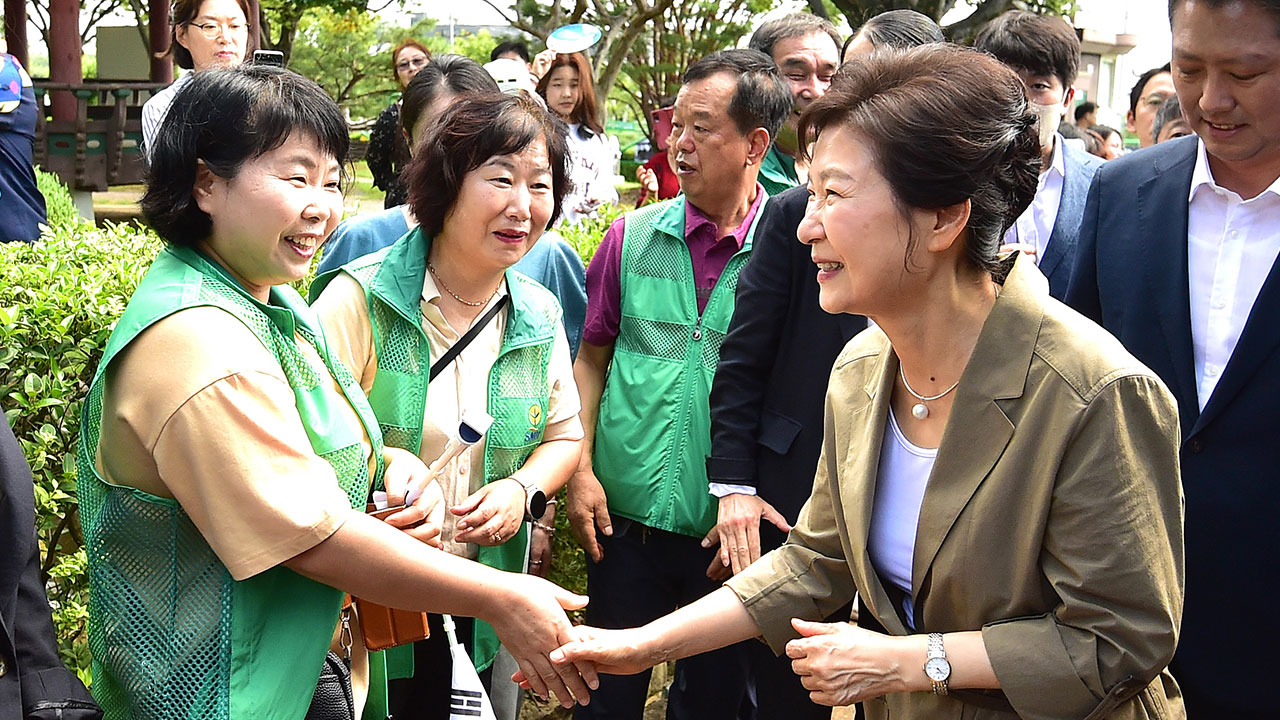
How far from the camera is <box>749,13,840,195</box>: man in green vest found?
438 centimetres

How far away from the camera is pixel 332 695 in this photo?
2.45m

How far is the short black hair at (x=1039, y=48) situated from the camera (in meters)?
3.94

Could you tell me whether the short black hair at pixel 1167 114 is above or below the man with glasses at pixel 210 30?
below

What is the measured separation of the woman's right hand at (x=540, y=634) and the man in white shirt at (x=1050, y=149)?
1.89 meters

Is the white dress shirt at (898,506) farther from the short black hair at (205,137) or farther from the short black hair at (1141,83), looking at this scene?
the short black hair at (1141,83)

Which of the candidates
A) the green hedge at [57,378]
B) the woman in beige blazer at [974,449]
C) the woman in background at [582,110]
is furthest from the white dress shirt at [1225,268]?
the woman in background at [582,110]

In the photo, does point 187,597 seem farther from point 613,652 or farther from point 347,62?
point 347,62

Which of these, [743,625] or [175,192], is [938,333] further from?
[175,192]

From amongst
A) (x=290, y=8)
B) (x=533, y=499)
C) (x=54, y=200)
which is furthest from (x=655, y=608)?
(x=290, y=8)

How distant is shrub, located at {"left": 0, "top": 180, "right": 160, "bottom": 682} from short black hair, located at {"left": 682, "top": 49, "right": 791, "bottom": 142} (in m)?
1.90

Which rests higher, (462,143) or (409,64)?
(462,143)

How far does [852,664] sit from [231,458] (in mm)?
1160

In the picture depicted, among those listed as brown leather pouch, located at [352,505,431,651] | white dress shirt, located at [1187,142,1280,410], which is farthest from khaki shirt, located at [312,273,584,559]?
white dress shirt, located at [1187,142,1280,410]

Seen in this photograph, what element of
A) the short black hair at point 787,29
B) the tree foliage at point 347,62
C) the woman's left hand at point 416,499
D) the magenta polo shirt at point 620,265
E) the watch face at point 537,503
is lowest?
the tree foliage at point 347,62
